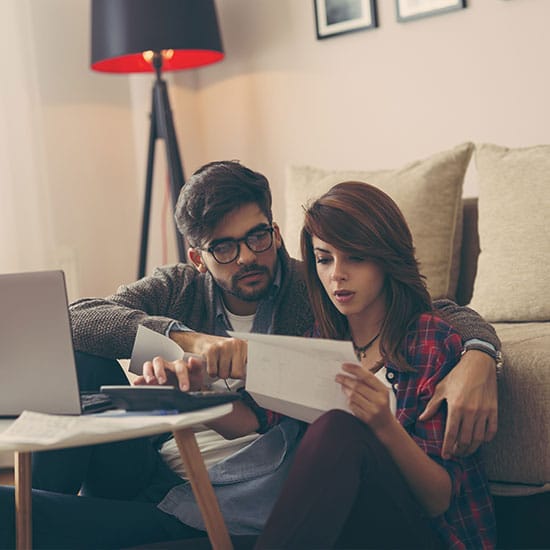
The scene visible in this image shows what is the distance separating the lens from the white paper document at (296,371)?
4.06 ft

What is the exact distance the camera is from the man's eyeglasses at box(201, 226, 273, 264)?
66.2 inches

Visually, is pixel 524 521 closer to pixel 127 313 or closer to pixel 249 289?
pixel 249 289

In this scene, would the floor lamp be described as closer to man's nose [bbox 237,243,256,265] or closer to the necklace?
man's nose [bbox 237,243,256,265]

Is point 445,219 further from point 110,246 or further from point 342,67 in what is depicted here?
point 110,246

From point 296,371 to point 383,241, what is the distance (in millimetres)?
332

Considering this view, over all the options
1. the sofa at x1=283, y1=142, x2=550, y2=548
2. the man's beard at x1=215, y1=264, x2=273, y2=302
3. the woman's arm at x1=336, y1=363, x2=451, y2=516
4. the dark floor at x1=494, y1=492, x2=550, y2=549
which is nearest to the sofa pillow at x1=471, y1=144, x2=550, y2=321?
the sofa at x1=283, y1=142, x2=550, y2=548

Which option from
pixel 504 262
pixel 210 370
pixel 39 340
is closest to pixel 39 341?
pixel 39 340

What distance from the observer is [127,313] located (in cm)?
174

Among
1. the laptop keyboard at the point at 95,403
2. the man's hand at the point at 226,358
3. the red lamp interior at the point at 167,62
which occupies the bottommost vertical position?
the laptop keyboard at the point at 95,403

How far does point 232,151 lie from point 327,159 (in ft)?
1.41

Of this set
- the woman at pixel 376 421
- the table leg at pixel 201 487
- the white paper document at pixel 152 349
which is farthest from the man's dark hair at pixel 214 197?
the table leg at pixel 201 487

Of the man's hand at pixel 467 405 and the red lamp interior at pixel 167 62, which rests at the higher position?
the red lamp interior at pixel 167 62

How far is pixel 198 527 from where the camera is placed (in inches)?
61.7

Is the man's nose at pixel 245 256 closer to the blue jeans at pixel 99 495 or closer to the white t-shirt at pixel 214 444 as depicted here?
the white t-shirt at pixel 214 444
